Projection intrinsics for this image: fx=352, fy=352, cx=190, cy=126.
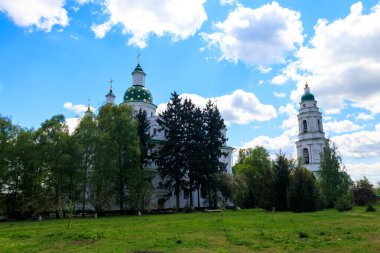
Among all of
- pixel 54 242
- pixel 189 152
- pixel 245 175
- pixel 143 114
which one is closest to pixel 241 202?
pixel 245 175

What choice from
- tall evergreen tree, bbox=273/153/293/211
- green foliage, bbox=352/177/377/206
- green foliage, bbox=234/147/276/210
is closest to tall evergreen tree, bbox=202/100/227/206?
green foliage, bbox=234/147/276/210

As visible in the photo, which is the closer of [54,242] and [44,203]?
[54,242]

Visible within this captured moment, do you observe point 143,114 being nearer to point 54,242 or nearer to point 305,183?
point 305,183

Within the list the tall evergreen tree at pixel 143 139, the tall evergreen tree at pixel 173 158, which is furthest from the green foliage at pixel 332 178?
the tall evergreen tree at pixel 143 139

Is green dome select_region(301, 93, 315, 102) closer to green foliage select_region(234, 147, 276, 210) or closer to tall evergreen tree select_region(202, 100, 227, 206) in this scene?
green foliage select_region(234, 147, 276, 210)

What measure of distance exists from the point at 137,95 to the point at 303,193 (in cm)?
3333

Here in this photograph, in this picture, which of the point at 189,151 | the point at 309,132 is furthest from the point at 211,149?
the point at 309,132

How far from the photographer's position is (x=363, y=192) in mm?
49812

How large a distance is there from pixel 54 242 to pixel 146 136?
31389 millimetres

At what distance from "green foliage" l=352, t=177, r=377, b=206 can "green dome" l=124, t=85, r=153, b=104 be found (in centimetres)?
3458

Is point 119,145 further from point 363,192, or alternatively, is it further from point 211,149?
point 363,192

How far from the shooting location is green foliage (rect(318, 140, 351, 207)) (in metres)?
44.7

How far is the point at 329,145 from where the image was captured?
49.3 m

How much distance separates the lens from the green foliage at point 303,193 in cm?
3491
